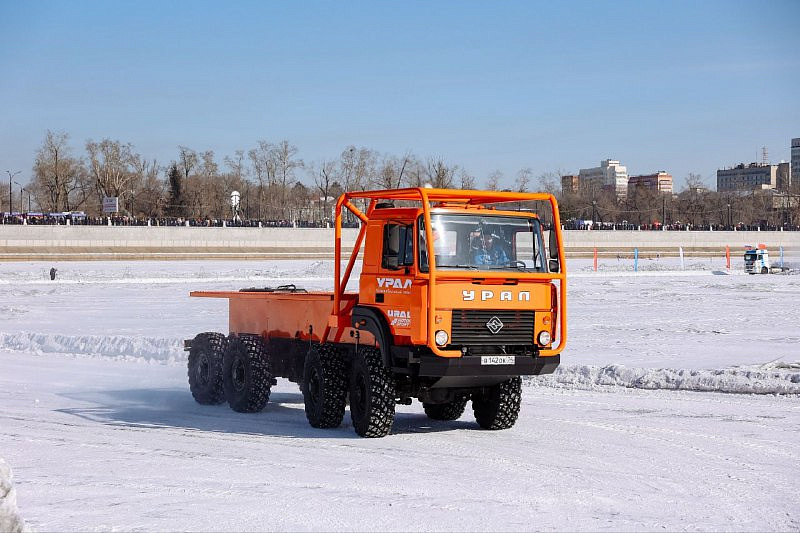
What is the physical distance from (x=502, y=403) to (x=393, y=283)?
6.81 ft

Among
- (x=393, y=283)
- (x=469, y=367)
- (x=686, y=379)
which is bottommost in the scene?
(x=686, y=379)

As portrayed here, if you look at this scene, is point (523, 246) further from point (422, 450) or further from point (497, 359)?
point (422, 450)

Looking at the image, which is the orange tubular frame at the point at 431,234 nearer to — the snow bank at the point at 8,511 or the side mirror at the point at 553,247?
the side mirror at the point at 553,247

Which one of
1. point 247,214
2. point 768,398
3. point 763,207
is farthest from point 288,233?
point 763,207

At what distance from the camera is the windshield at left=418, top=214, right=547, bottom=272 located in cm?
1081

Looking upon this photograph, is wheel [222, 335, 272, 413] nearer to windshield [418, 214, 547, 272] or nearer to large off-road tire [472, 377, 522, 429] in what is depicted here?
large off-road tire [472, 377, 522, 429]

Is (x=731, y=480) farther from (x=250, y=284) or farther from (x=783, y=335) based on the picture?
(x=250, y=284)

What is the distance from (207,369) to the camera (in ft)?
47.4

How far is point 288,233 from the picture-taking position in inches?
3632

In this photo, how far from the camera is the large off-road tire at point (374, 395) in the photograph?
11.2m

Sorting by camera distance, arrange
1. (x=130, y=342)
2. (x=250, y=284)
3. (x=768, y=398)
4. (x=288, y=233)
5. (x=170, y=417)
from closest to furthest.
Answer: (x=170, y=417)
(x=768, y=398)
(x=130, y=342)
(x=250, y=284)
(x=288, y=233)

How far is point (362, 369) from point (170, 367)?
313 inches

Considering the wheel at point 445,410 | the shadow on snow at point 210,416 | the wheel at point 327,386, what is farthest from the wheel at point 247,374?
the wheel at point 445,410

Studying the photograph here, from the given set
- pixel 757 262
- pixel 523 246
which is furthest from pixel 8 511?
pixel 757 262
